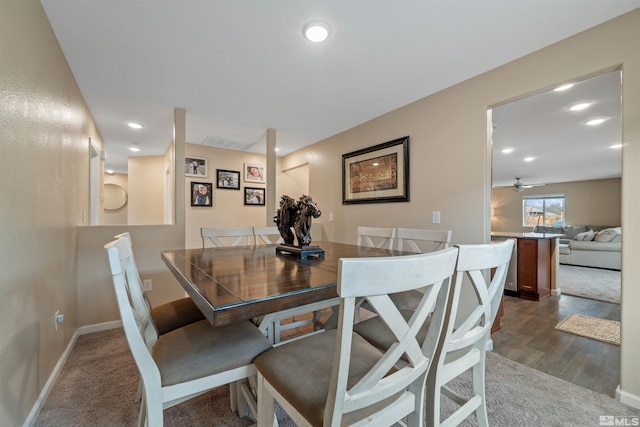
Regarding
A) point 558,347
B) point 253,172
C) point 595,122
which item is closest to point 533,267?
point 558,347

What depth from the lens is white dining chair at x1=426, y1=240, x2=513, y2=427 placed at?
0.94m

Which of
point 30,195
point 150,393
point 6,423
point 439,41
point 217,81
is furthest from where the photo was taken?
point 217,81

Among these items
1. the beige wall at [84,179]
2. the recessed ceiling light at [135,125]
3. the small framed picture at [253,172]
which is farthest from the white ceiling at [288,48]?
the small framed picture at [253,172]

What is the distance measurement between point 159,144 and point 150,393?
4.45 meters

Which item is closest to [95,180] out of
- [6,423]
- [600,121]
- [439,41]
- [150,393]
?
[6,423]

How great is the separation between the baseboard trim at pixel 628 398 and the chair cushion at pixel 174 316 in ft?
8.25

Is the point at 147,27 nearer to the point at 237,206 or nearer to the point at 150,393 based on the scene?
the point at 150,393

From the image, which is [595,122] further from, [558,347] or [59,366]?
[59,366]

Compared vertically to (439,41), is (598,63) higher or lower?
lower

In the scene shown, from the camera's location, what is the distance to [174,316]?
150cm

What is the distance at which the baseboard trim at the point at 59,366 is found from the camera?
1.38 m

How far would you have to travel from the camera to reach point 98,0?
1.46 m

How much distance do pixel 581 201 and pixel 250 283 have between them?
1138 centimetres

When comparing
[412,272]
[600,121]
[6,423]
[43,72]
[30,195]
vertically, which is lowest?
[6,423]
